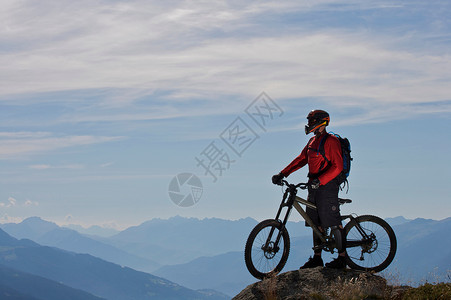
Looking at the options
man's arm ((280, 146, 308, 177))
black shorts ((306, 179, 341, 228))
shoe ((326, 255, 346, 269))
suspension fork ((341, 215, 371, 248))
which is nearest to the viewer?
black shorts ((306, 179, 341, 228))

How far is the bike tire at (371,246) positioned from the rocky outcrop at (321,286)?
0.36 meters

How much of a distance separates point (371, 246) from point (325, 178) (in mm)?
1991

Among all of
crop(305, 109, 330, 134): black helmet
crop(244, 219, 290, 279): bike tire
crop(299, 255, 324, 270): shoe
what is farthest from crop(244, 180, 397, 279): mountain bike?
crop(305, 109, 330, 134): black helmet

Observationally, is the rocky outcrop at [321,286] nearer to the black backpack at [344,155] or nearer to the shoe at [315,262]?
the shoe at [315,262]

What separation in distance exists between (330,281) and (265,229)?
1.85 meters

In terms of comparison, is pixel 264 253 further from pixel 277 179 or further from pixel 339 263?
pixel 339 263

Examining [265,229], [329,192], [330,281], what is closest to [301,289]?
[330,281]

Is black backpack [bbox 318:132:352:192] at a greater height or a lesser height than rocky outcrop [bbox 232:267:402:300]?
greater

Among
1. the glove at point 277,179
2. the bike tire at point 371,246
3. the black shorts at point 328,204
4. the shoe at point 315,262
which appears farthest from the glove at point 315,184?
the shoe at point 315,262

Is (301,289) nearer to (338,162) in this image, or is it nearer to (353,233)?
(353,233)

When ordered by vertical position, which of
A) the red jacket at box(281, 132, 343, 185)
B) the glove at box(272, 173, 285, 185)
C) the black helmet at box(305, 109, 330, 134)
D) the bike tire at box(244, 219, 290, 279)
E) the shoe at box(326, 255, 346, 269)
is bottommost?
the shoe at box(326, 255, 346, 269)

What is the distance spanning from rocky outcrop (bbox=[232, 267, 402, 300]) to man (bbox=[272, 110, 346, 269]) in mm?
439

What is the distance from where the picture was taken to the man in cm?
1195

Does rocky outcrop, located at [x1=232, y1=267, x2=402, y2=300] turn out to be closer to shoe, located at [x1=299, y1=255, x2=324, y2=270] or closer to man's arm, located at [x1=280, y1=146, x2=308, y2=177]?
A: shoe, located at [x1=299, y1=255, x2=324, y2=270]
